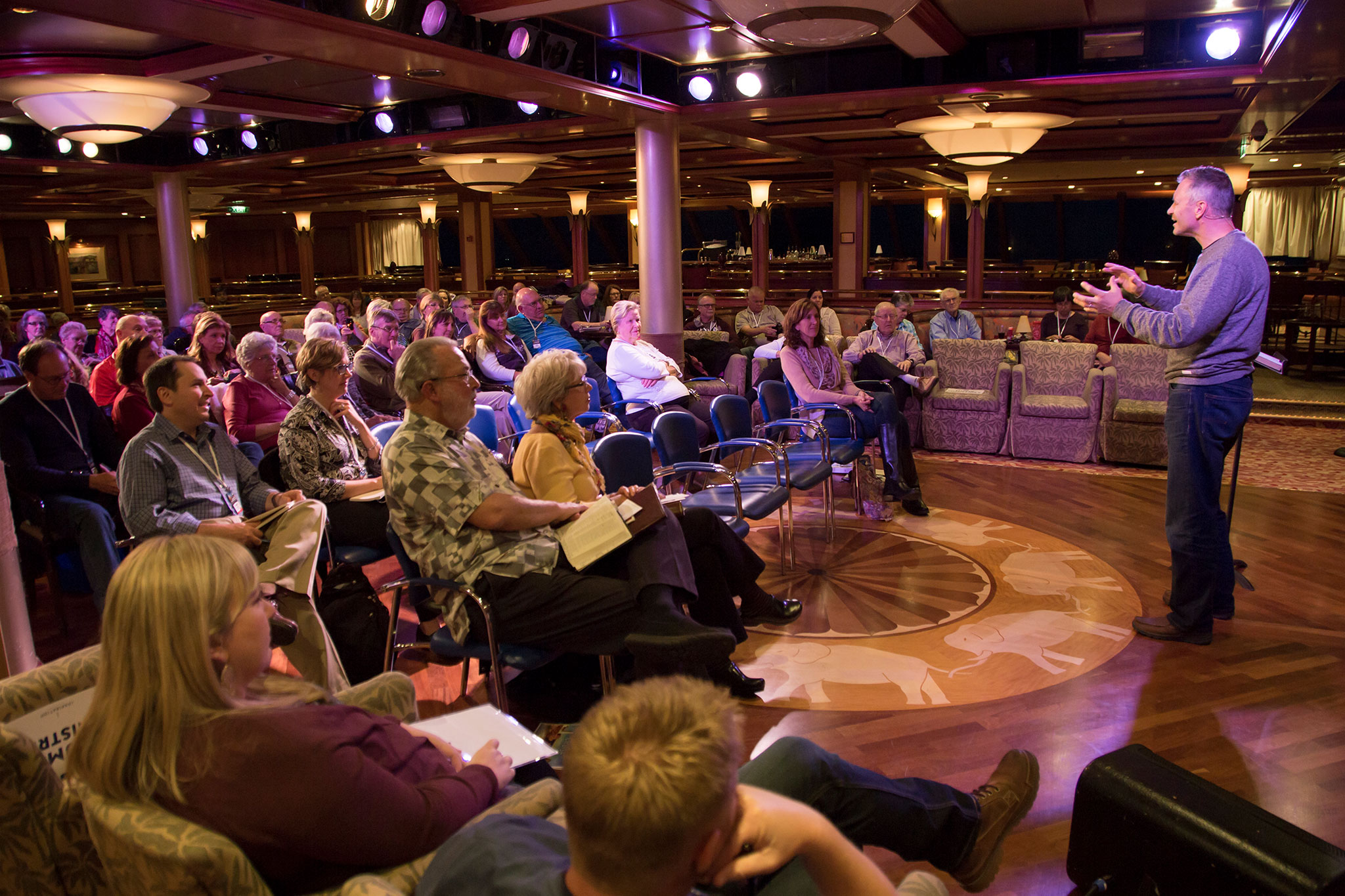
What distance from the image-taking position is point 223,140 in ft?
33.6

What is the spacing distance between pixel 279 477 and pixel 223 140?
8059mm

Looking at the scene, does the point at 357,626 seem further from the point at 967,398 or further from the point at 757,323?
the point at 757,323

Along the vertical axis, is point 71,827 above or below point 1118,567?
above

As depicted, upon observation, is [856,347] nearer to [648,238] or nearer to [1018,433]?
[1018,433]

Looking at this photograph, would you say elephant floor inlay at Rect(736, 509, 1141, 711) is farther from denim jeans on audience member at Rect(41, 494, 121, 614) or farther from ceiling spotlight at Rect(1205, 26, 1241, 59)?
ceiling spotlight at Rect(1205, 26, 1241, 59)

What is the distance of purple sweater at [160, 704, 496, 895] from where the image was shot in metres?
1.26

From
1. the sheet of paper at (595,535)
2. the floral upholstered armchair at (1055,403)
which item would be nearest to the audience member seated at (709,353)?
the floral upholstered armchair at (1055,403)

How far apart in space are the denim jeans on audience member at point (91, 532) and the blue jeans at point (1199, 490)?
435 cm

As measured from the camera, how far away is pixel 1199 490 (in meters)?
3.54

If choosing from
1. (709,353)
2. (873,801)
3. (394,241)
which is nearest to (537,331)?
(709,353)

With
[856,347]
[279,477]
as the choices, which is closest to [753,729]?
[279,477]

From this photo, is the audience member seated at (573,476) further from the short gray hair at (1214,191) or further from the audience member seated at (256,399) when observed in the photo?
the short gray hair at (1214,191)

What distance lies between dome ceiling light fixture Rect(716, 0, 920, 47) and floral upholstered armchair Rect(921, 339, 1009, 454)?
11.1 ft

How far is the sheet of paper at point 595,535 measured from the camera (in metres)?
2.75
